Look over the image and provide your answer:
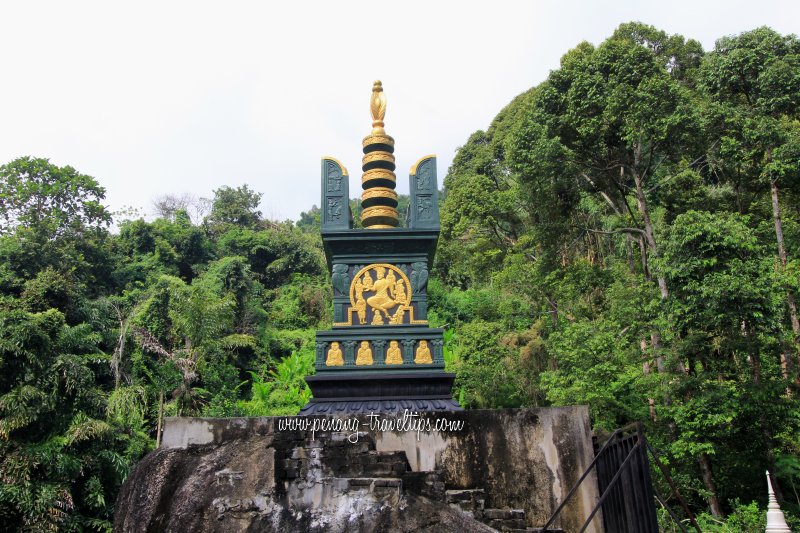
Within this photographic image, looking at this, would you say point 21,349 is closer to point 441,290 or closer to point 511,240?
point 511,240

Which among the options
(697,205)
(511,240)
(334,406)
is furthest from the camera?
(511,240)

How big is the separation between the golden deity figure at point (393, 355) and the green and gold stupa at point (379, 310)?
14 mm

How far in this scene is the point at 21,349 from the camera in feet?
43.4

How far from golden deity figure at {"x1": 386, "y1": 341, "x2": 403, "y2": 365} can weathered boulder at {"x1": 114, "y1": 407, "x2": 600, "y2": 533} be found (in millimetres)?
2646

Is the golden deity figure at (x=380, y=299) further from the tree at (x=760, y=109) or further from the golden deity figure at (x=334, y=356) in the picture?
the tree at (x=760, y=109)

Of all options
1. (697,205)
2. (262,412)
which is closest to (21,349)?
(262,412)

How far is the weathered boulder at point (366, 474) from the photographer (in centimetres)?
534

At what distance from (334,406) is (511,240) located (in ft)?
43.3

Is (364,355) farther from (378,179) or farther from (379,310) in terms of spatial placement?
(378,179)

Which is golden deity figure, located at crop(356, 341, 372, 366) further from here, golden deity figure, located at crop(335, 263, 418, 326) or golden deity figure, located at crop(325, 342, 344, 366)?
golden deity figure, located at crop(335, 263, 418, 326)

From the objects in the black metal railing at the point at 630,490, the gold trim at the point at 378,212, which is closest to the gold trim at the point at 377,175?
the gold trim at the point at 378,212

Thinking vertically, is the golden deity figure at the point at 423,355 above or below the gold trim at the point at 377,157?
below

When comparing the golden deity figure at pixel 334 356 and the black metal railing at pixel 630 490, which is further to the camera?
the golden deity figure at pixel 334 356

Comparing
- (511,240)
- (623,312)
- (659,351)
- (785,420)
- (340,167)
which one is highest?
(511,240)
